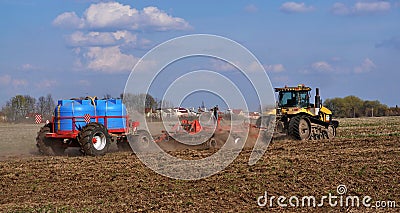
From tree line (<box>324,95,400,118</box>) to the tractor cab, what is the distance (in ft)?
186

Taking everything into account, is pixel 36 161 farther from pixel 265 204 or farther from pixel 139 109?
pixel 265 204

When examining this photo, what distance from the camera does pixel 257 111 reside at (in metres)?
19.6

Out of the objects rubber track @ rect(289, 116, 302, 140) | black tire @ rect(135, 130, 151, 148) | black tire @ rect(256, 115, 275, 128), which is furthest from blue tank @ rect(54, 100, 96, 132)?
rubber track @ rect(289, 116, 302, 140)

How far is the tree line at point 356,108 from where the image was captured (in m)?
81.6

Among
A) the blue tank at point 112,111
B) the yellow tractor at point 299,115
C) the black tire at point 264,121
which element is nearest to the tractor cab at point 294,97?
the yellow tractor at point 299,115

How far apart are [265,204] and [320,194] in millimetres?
1263

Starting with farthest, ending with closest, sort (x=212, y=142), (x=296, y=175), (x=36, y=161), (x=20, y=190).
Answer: (x=212, y=142) < (x=36, y=161) < (x=296, y=175) < (x=20, y=190)

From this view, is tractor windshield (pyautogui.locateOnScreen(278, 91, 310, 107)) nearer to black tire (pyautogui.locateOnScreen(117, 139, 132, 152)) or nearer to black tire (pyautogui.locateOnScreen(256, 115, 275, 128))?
black tire (pyautogui.locateOnScreen(256, 115, 275, 128))

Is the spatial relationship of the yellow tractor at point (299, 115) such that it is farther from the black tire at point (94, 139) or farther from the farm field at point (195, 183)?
the black tire at point (94, 139)

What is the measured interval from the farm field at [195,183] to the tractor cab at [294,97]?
223 inches

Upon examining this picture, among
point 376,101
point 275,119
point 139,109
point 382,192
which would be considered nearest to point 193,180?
point 382,192

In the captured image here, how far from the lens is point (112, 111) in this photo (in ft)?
59.7

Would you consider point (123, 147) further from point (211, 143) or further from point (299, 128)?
point (299, 128)

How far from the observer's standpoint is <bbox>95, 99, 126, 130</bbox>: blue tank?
1794 centimetres
